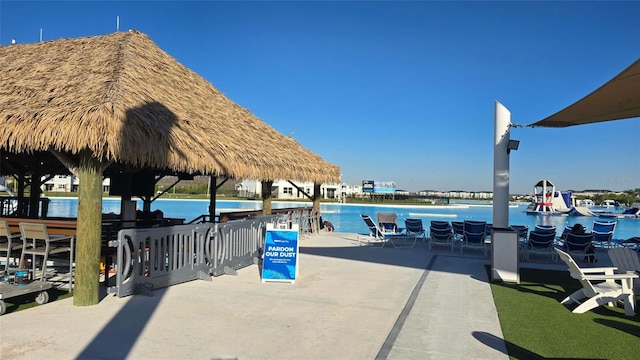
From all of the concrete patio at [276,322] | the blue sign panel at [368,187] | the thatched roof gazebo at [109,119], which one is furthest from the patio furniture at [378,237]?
the blue sign panel at [368,187]

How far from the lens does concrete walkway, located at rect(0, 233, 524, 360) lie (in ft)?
13.4

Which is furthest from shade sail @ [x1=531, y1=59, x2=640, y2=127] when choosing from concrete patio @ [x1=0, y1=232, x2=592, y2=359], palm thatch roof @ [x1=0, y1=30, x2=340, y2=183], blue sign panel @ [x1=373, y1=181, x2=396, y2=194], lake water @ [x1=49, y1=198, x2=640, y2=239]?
blue sign panel @ [x1=373, y1=181, x2=396, y2=194]

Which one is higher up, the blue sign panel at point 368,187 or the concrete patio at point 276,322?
the blue sign panel at point 368,187

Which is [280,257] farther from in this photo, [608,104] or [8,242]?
[608,104]

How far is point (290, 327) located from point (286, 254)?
2547mm

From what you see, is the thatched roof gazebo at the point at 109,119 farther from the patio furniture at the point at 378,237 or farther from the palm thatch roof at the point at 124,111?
the patio furniture at the point at 378,237

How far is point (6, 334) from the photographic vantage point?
14.2ft

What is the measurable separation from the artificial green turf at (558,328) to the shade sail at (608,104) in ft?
8.70

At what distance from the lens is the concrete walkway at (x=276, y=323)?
160 inches

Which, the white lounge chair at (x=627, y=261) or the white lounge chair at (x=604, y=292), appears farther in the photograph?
the white lounge chair at (x=627, y=261)

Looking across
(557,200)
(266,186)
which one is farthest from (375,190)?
(266,186)

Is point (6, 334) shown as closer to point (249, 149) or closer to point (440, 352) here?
point (440, 352)

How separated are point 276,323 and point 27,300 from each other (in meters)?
3.44

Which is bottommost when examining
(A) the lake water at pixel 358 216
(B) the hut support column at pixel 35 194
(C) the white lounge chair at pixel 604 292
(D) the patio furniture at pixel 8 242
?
(A) the lake water at pixel 358 216
